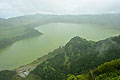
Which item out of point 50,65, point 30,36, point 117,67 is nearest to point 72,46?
point 50,65

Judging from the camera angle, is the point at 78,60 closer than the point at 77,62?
No

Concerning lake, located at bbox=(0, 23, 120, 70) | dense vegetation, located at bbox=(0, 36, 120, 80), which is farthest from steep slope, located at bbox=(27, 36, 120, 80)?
lake, located at bbox=(0, 23, 120, 70)

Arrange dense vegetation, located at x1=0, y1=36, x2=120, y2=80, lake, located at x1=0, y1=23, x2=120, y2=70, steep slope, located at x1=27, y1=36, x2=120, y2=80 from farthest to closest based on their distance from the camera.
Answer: lake, located at x1=0, y1=23, x2=120, y2=70
steep slope, located at x1=27, y1=36, x2=120, y2=80
dense vegetation, located at x1=0, y1=36, x2=120, y2=80

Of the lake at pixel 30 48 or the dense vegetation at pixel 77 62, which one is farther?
the lake at pixel 30 48

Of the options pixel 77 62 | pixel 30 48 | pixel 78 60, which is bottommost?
pixel 30 48

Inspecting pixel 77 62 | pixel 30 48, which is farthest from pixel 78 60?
pixel 30 48

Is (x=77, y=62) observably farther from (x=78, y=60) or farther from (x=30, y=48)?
(x=30, y=48)

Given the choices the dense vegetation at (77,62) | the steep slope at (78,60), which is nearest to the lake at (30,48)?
the dense vegetation at (77,62)

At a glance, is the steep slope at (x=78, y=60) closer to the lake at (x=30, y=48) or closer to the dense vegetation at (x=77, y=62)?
the dense vegetation at (x=77, y=62)

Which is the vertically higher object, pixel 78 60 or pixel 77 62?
pixel 78 60

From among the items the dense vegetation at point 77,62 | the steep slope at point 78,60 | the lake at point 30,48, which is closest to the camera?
the dense vegetation at point 77,62

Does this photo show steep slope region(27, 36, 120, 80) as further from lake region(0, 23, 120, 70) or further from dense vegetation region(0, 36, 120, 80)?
lake region(0, 23, 120, 70)
